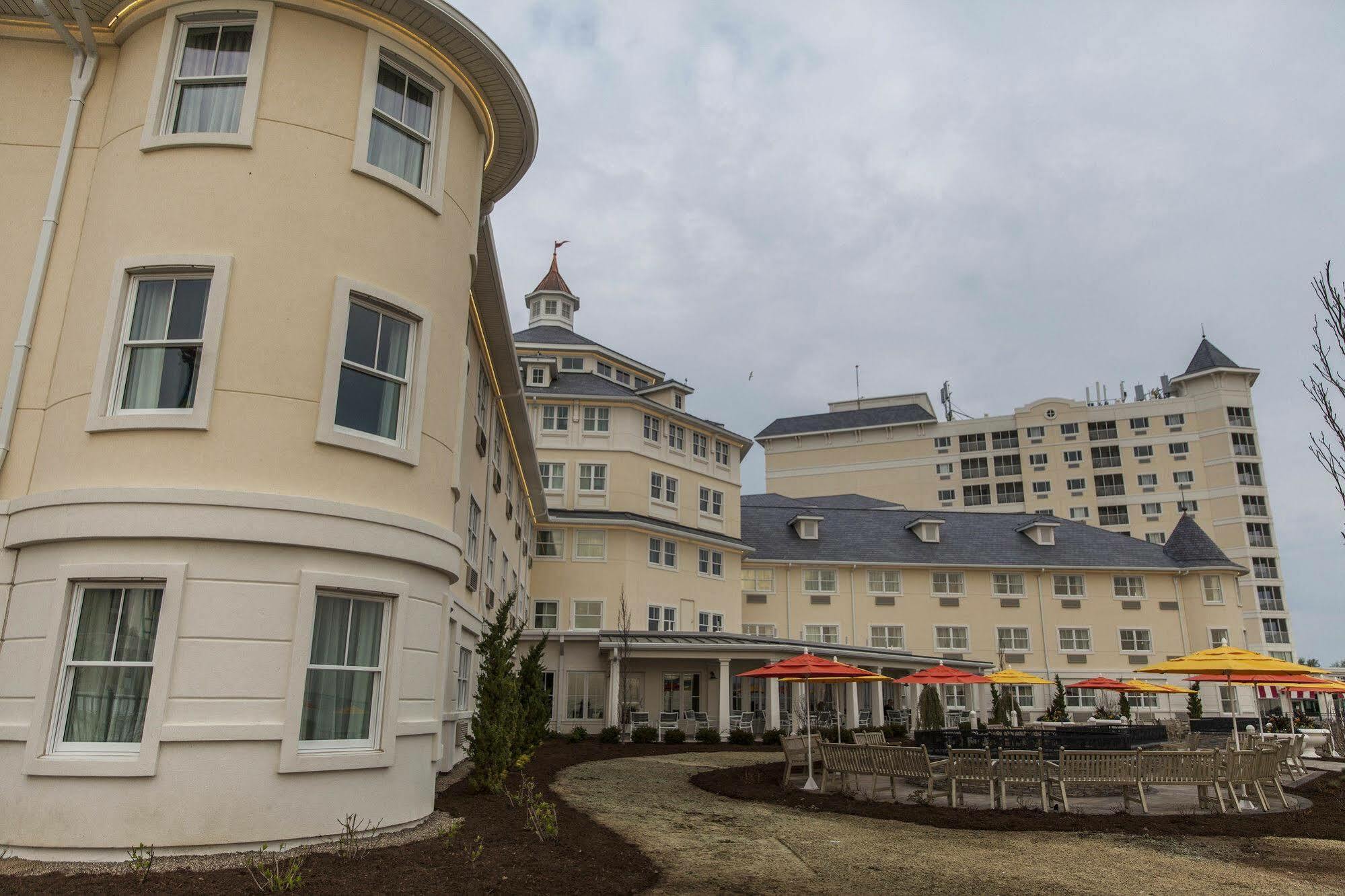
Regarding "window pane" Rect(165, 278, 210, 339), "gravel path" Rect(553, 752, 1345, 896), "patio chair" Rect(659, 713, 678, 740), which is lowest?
"gravel path" Rect(553, 752, 1345, 896)

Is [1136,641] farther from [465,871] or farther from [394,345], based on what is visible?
[465,871]

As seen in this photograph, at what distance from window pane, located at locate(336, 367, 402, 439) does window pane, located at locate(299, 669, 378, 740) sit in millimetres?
2628

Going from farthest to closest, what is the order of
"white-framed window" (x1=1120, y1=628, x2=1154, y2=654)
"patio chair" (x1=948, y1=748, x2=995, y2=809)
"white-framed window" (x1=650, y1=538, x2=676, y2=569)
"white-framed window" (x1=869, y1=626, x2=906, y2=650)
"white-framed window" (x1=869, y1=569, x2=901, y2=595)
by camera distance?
1. "white-framed window" (x1=869, y1=569, x2=901, y2=595)
2. "white-framed window" (x1=1120, y1=628, x2=1154, y2=654)
3. "white-framed window" (x1=869, y1=626, x2=906, y2=650)
4. "white-framed window" (x1=650, y1=538, x2=676, y2=569)
5. "patio chair" (x1=948, y1=748, x2=995, y2=809)

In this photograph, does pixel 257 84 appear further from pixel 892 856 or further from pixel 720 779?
pixel 720 779

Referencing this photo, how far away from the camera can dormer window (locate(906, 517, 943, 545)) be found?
47562 mm

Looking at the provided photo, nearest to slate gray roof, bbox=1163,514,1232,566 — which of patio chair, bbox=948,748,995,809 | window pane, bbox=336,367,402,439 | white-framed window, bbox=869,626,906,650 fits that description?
white-framed window, bbox=869,626,906,650

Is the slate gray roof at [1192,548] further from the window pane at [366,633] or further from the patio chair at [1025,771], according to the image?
the window pane at [366,633]

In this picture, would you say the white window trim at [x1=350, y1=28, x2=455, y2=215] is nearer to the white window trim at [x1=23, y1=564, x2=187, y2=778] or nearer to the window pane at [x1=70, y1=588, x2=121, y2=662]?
the white window trim at [x1=23, y1=564, x2=187, y2=778]

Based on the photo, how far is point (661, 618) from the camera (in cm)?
3738

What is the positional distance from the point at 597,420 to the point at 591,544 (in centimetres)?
552

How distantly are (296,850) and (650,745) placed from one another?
2030 cm

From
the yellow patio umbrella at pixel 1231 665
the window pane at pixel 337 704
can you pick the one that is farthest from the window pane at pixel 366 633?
the yellow patio umbrella at pixel 1231 665

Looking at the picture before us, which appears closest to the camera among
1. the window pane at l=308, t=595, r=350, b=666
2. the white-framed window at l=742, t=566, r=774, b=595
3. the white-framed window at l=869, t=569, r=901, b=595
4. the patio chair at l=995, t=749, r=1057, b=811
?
the window pane at l=308, t=595, r=350, b=666

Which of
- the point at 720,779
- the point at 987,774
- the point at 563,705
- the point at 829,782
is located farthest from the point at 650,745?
the point at 987,774
